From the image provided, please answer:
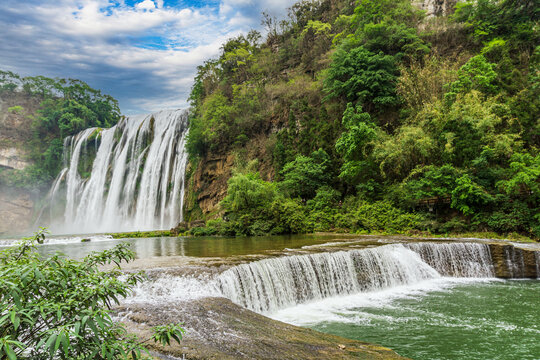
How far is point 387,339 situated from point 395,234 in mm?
10754

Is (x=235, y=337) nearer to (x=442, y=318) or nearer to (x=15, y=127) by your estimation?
(x=442, y=318)

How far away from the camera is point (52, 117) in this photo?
43812 millimetres

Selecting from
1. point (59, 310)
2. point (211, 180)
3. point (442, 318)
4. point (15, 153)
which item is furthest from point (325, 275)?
point (15, 153)

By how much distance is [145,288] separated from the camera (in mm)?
7520

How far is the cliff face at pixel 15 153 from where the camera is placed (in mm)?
38500

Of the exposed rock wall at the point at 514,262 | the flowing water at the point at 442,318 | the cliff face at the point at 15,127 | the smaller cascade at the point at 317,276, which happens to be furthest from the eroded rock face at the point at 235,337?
the cliff face at the point at 15,127

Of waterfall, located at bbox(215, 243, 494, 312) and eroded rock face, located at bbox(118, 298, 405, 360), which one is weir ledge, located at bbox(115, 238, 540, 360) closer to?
eroded rock face, located at bbox(118, 298, 405, 360)

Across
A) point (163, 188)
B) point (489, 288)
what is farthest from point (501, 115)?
point (163, 188)

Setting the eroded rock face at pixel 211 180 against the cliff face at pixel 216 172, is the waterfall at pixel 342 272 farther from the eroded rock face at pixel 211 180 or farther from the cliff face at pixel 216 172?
the eroded rock face at pixel 211 180

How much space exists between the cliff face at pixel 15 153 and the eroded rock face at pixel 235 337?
41943 millimetres

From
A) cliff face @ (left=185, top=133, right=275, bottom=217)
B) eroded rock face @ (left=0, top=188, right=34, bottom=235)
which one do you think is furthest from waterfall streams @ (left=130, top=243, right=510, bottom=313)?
eroded rock face @ (left=0, top=188, right=34, bottom=235)

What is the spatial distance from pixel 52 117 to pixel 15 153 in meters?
6.49

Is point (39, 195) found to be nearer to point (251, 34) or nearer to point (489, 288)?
point (251, 34)

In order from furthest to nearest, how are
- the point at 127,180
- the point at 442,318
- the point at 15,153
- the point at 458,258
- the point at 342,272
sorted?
the point at 15,153, the point at 127,180, the point at 458,258, the point at 342,272, the point at 442,318
